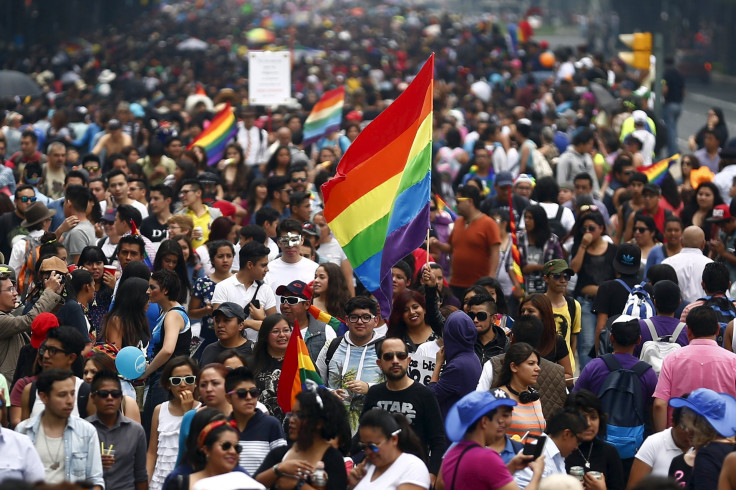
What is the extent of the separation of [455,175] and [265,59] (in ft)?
18.6

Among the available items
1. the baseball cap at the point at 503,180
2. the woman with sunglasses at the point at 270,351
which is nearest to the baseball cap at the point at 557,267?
the woman with sunglasses at the point at 270,351

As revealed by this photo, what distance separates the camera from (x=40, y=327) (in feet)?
27.6

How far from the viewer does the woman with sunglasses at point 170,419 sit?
7855 mm

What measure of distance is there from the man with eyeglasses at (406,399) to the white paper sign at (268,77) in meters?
14.7

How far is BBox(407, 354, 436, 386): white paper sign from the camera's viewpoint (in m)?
8.95

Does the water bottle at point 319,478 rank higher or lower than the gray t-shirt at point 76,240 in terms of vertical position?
higher

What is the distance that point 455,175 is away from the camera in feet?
58.7

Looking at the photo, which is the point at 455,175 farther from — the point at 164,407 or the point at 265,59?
the point at 164,407

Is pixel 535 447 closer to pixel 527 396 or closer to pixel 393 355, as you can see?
pixel 527 396

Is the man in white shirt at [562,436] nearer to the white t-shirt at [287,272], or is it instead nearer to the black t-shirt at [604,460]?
the black t-shirt at [604,460]

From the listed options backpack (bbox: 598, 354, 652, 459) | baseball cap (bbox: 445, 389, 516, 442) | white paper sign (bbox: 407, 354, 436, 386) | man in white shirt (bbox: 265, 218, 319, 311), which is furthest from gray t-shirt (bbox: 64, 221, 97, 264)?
baseball cap (bbox: 445, 389, 516, 442)

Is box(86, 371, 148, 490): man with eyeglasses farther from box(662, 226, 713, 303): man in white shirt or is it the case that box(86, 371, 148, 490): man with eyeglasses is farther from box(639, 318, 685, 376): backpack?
box(662, 226, 713, 303): man in white shirt

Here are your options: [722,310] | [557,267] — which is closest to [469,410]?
[722,310]

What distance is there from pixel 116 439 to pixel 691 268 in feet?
17.4
